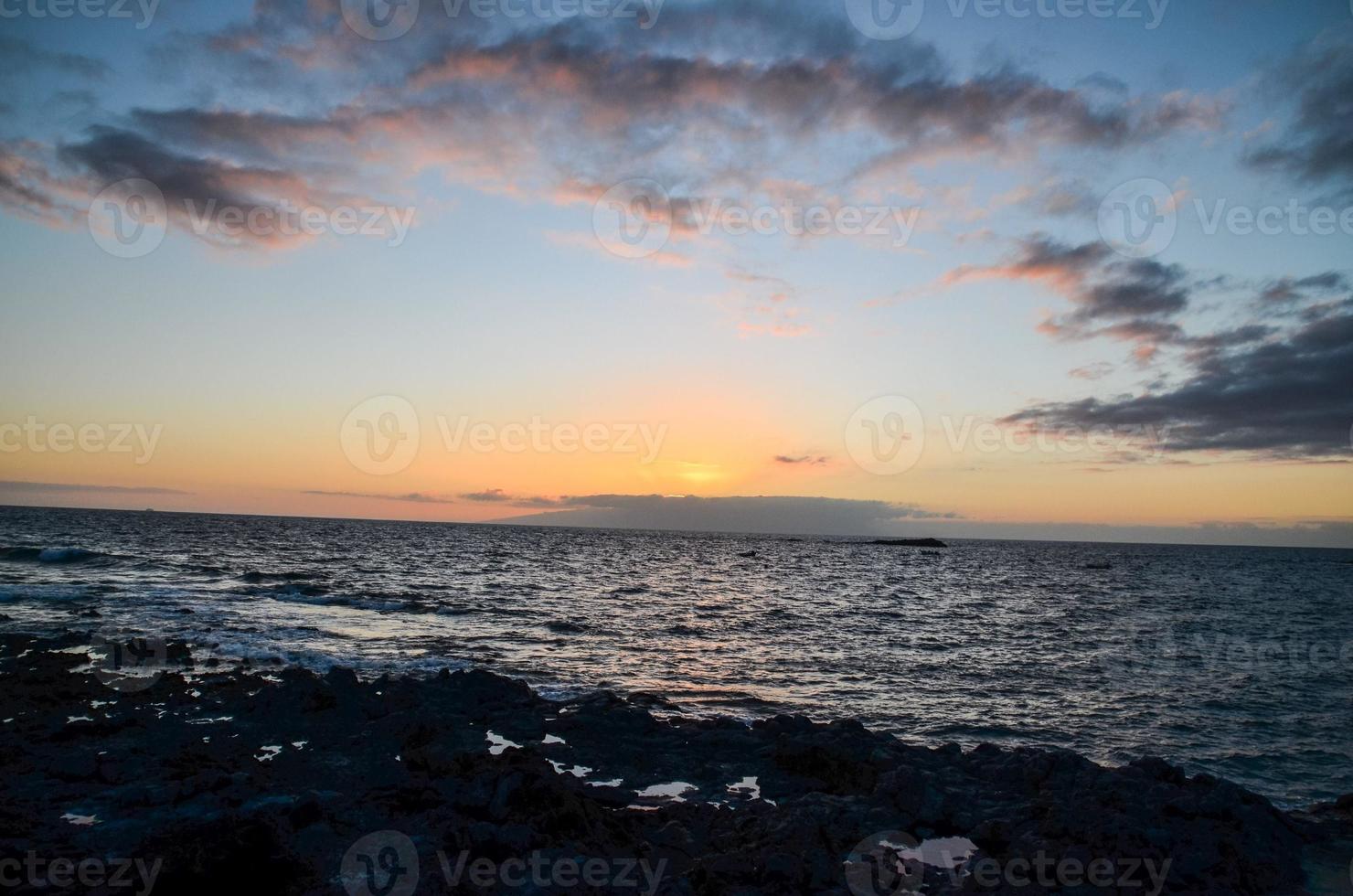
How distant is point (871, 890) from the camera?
8953 mm

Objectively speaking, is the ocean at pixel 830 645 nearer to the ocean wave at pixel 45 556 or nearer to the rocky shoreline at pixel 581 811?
the ocean wave at pixel 45 556

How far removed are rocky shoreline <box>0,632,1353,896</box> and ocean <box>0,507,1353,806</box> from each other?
4573 millimetres

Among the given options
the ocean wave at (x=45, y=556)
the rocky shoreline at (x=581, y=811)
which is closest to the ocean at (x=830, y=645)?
the ocean wave at (x=45, y=556)

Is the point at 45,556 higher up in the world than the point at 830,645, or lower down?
lower down

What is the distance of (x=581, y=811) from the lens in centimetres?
1029

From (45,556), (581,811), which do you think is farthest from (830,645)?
(45,556)

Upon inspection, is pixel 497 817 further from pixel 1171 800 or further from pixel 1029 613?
pixel 1029 613

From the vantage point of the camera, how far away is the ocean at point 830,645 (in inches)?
756

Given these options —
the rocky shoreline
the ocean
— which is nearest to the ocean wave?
the ocean

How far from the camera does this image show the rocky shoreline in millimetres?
8820

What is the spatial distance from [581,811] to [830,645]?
22.6 m

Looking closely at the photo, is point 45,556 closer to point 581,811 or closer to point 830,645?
point 830,645

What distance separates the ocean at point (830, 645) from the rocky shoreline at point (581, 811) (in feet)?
15.0

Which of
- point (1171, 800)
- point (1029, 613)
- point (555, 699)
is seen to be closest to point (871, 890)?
point (1171, 800)
